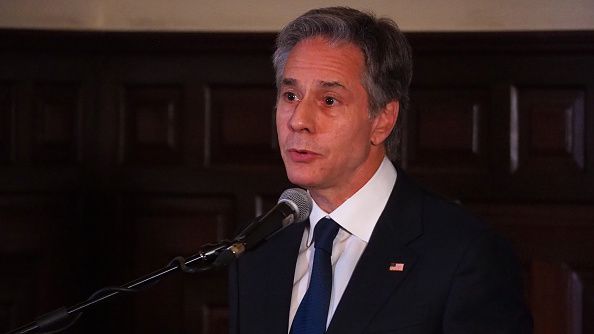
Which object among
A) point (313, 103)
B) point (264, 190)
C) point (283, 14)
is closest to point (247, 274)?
point (313, 103)

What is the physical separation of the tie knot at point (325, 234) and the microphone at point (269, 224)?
0.18 meters

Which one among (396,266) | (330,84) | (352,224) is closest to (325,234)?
(352,224)

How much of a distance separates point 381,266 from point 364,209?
0.15 m

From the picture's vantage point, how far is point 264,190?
3.56m

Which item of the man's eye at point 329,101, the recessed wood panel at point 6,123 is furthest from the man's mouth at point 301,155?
the recessed wood panel at point 6,123

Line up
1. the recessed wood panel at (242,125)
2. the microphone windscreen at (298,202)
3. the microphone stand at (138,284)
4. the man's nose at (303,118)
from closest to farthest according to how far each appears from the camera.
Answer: the microphone stand at (138,284) < the microphone windscreen at (298,202) < the man's nose at (303,118) < the recessed wood panel at (242,125)

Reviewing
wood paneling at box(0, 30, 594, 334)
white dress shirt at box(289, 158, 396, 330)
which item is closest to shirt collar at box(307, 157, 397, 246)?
white dress shirt at box(289, 158, 396, 330)

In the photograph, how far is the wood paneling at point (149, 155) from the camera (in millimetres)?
3477

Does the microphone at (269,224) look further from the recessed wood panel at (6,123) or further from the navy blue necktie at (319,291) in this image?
the recessed wood panel at (6,123)

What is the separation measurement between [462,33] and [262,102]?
0.73 metres

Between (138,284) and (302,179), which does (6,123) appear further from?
(138,284)

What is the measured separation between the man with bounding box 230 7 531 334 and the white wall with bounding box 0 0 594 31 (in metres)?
1.46

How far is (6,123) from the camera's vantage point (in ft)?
12.0

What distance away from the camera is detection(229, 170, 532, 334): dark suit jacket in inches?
70.8
